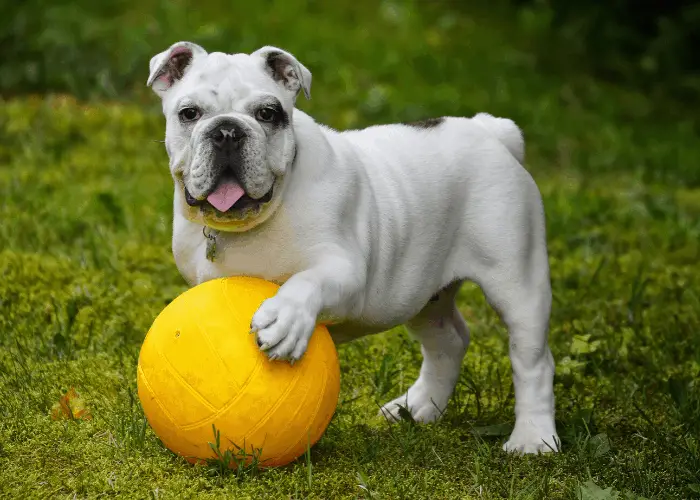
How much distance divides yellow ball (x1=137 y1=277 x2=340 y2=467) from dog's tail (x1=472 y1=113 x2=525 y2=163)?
5.72ft

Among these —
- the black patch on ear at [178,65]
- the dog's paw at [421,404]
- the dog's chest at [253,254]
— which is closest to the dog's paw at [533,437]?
the dog's paw at [421,404]

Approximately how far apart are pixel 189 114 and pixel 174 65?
0.36 meters

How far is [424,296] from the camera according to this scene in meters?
5.14

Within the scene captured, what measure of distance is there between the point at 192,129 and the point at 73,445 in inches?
58.4

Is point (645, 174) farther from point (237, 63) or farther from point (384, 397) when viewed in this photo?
point (237, 63)

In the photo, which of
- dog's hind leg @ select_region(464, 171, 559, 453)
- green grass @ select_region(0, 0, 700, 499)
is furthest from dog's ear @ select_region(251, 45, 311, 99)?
green grass @ select_region(0, 0, 700, 499)

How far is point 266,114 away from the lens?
4.44 m

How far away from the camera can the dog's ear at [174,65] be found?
4586 millimetres

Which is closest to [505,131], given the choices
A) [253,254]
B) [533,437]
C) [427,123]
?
[427,123]

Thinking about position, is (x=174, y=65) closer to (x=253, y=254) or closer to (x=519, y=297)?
(x=253, y=254)

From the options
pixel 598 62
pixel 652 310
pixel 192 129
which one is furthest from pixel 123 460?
pixel 598 62

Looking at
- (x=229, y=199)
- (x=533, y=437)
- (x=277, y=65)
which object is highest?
(x=277, y=65)

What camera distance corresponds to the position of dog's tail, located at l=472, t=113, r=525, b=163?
5.64 meters

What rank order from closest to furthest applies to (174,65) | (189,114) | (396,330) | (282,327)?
(282,327) < (189,114) < (174,65) < (396,330)
